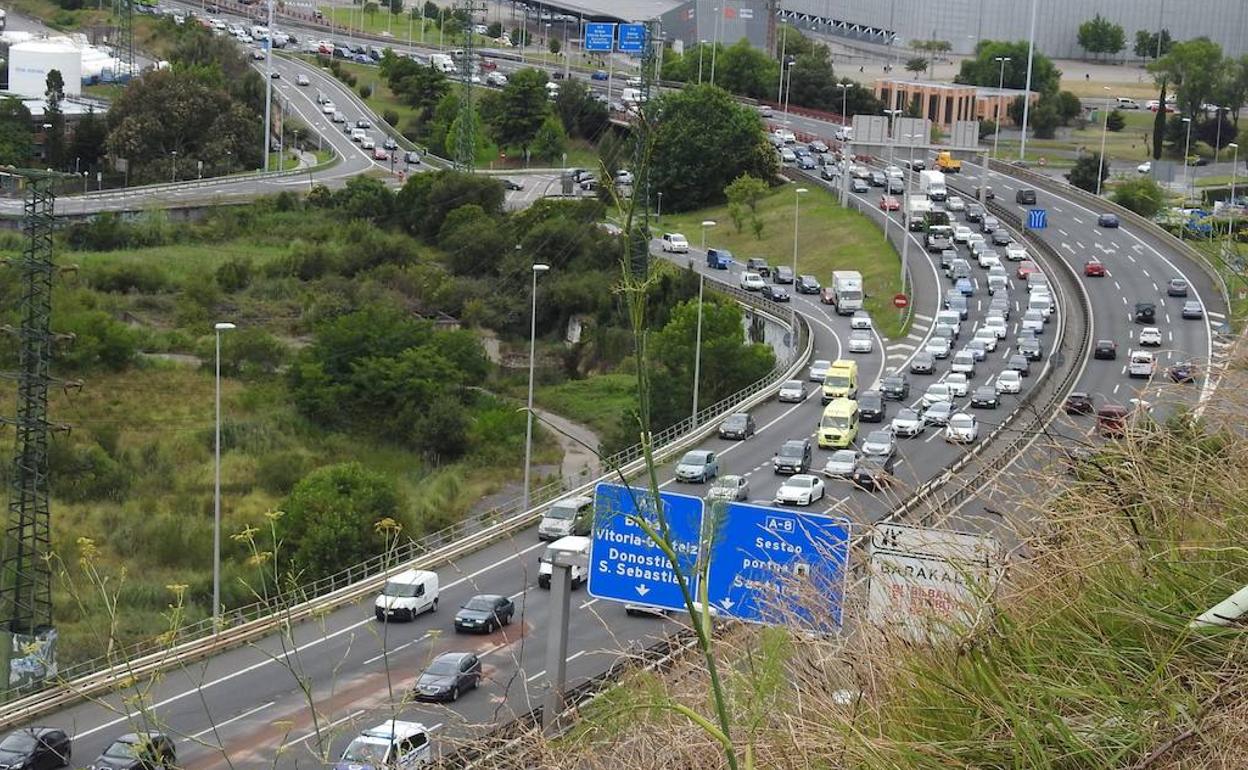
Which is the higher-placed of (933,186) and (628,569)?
(933,186)

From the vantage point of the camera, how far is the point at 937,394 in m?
42.2

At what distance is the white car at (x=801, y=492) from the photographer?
3077cm

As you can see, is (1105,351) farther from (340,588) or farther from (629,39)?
(629,39)

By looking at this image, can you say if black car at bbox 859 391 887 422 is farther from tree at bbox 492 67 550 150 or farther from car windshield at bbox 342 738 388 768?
tree at bbox 492 67 550 150

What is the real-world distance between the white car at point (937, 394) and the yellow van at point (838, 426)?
2.40 metres

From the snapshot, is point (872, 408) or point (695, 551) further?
point (872, 408)

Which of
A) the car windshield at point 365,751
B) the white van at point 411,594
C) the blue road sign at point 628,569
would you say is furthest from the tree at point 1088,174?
the car windshield at point 365,751

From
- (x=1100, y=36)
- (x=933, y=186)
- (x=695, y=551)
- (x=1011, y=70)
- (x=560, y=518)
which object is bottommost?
(x=560, y=518)

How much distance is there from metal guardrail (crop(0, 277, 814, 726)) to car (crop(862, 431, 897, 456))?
4389 millimetres

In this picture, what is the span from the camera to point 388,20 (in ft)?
466

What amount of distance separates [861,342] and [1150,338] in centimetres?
812

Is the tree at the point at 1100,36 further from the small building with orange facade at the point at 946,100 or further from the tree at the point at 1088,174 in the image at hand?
the tree at the point at 1088,174

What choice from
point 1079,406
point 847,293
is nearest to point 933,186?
point 847,293

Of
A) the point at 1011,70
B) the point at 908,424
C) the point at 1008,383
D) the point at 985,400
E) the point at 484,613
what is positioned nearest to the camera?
the point at 484,613
